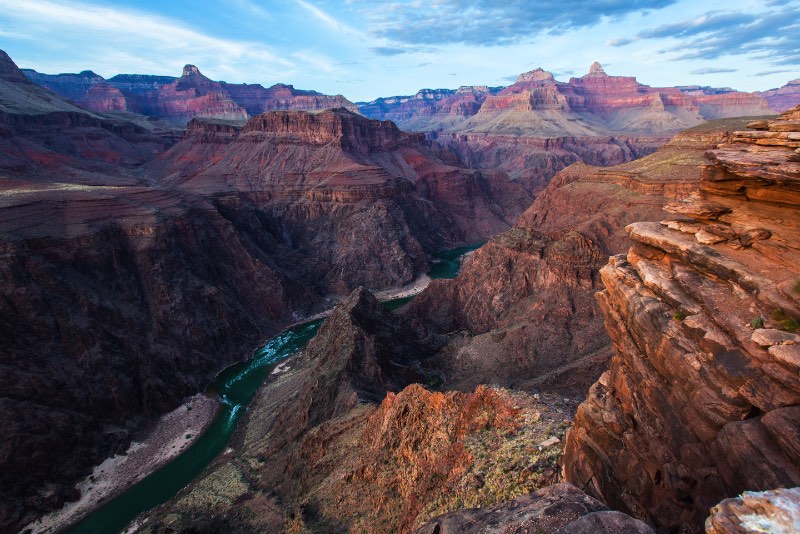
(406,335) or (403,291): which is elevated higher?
(406,335)

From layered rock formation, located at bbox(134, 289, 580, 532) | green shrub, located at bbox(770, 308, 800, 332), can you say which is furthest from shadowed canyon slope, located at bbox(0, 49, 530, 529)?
green shrub, located at bbox(770, 308, 800, 332)

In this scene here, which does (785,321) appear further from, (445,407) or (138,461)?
(138,461)

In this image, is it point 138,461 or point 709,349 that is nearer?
point 709,349

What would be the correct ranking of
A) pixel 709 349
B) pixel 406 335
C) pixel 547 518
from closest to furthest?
pixel 709 349, pixel 547 518, pixel 406 335

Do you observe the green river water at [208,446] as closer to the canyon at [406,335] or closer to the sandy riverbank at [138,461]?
the sandy riverbank at [138,461]

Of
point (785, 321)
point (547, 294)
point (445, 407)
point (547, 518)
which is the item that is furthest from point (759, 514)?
point (547, 294)

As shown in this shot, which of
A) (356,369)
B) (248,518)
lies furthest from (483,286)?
(248,518)
